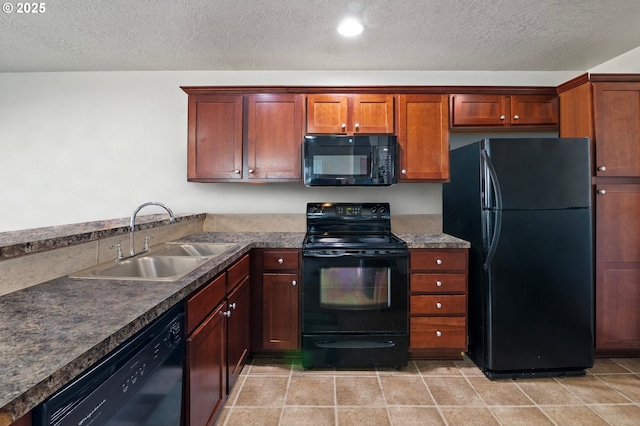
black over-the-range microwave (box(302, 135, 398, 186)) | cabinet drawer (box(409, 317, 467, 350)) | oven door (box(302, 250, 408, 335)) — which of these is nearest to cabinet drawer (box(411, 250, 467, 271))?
oven door (box(302, 250, 408, 335))

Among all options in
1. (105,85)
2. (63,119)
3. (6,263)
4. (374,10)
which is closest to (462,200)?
(374,10)

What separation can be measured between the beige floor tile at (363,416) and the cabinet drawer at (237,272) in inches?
38.4

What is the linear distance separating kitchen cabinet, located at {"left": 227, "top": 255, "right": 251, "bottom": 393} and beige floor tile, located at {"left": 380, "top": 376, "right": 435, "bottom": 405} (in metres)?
0.97

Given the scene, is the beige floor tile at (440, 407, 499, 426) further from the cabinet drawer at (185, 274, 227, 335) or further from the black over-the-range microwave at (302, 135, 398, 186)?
the black over-the-range microwave at (302, 135, 398, 186)

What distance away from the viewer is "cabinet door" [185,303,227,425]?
4.28ft

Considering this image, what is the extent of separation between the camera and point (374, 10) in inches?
79.3

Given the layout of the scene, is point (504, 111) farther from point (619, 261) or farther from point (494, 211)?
point (619, 261)

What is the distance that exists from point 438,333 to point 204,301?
1.73 meters

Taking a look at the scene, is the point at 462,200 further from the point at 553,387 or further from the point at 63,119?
the point at 63,119

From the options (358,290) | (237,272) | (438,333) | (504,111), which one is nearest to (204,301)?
(237,272)

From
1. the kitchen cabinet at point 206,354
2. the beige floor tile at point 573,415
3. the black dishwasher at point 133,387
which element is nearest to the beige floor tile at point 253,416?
the kitchen cabinet at point 206,354

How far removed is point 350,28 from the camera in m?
2.19

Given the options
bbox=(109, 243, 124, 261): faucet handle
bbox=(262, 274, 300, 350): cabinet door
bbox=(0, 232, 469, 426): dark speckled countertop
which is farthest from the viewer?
bbox=(262, 274, 300, 350): cabinet door

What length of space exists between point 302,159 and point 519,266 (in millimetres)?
1779
